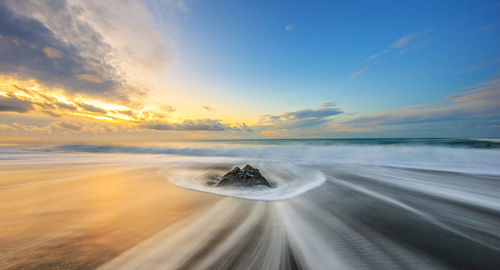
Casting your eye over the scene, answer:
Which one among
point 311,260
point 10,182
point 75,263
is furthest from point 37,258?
point 10,182

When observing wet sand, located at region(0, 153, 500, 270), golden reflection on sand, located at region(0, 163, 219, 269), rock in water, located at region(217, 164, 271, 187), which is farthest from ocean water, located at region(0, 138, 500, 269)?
rock in water, located at region(217, 164, 271, 187)

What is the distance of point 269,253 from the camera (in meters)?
1.56

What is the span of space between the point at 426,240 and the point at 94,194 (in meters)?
5.68

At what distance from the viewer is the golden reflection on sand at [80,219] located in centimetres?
151

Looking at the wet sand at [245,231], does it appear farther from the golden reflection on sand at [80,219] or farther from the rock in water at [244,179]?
the rock in water at [244,179]

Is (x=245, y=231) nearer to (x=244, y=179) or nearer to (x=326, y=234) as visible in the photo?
(x=326, y=234)

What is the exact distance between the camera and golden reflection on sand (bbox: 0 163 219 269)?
1508 millimetres

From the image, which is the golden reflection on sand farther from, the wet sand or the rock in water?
the rock in water

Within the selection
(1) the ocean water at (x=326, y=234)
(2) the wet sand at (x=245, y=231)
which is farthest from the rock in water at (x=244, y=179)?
(2) the wet sand at (x=245, y=231)

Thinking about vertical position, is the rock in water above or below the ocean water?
above

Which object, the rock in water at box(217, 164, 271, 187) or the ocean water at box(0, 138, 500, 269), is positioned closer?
the ocean water at box(0, 138, 500, 269)

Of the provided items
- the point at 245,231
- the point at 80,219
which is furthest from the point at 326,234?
the point at 80,219

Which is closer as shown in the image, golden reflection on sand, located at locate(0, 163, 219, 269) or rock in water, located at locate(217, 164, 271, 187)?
golden reflection on sand, located at locate(0, 163, 219, 269)

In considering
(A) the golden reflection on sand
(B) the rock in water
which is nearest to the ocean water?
→ (A) the golden reflection on sand
